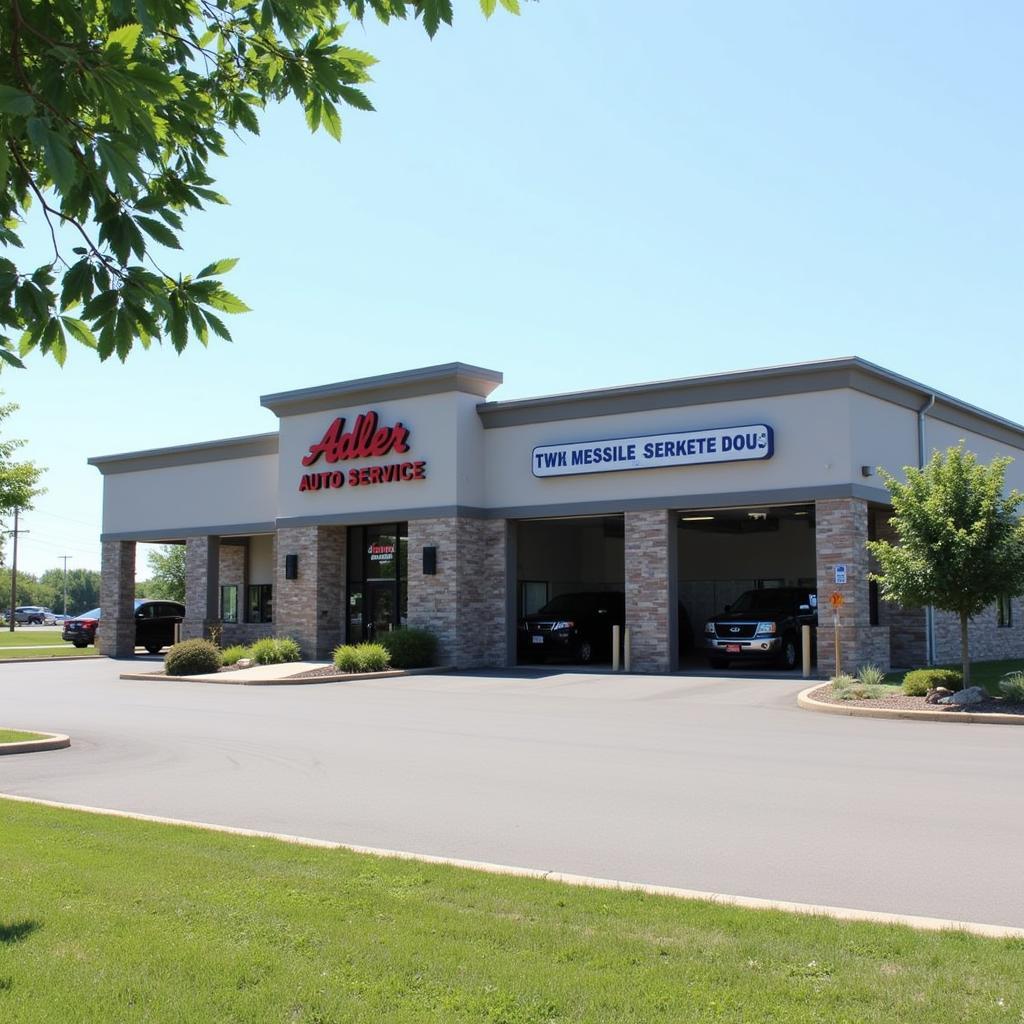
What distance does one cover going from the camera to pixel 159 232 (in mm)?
4254

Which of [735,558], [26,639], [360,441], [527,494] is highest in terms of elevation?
[360,441]

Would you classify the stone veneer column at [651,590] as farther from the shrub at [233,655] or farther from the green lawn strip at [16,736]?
the green lawn strip at [16,736]

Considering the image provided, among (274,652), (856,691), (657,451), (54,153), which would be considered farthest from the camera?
(274,652)

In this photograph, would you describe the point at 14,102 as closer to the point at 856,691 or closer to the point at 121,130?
the point at 121,130

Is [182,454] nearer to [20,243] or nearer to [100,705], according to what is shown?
[100,705]

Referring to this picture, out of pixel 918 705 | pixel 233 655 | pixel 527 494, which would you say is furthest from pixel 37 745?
pixel 527 494

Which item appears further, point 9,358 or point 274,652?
point 274,652

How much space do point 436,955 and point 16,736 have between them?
1089cm

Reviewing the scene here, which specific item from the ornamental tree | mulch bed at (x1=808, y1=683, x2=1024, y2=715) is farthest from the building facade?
mulch bed at (x1=808, y1=683, x2=1024, y2=715)

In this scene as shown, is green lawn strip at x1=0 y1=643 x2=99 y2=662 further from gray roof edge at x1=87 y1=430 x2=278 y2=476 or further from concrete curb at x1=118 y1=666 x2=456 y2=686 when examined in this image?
concrete curb at x1=118 y1=666 x2=456 y2=686

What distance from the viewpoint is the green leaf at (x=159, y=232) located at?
13.9 feet

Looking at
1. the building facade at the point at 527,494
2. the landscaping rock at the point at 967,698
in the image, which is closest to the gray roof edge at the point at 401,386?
the building facade at the point at 527,494

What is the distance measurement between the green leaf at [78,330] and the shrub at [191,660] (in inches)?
958

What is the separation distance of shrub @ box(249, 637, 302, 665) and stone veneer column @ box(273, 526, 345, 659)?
1.37 m
